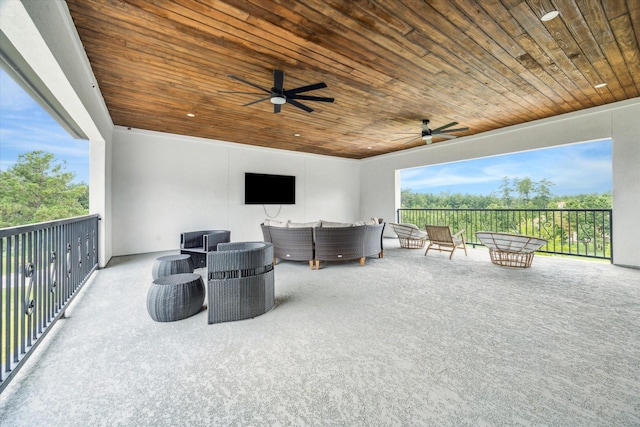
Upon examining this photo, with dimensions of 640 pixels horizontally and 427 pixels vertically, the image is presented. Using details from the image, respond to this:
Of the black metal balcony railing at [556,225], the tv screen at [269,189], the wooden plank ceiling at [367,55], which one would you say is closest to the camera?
the wooden plank ceiling at [367,55]

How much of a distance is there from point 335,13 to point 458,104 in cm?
307

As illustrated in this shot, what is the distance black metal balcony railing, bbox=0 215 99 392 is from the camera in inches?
60.5

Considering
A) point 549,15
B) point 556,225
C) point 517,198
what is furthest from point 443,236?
point 517,198

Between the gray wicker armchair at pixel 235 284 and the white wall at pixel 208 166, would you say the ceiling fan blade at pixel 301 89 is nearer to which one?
the gray wicker armchair at pixel 235 284

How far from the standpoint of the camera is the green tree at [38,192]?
2.91 metres

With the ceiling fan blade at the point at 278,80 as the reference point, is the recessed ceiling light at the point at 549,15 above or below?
above

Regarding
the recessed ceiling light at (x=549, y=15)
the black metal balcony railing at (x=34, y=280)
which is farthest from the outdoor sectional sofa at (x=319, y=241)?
the recessed ceiling light at (x=549, y=15)

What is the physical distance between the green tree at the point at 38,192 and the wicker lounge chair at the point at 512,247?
6383 millimetres

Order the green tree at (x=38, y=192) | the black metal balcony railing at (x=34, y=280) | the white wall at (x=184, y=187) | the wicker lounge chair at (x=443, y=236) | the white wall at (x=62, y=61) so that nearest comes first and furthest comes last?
the black metal balcony railing at (x=34, y=280) < the white wall at (x=62, y=61) < the green tree at (x=38, y=192) < the wicker lounge chair at (x=443, y=236) < the white wall at (x=184, y=187)

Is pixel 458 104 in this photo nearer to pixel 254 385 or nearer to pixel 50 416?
pixel 254 385

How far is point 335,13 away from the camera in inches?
92.4

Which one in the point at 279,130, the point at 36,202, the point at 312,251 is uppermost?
the point at 279,130

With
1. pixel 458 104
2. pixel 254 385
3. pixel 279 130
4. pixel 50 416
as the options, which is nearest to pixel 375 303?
pixel 254 385

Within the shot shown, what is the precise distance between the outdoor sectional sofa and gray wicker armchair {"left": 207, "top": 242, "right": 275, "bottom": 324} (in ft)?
6.18
